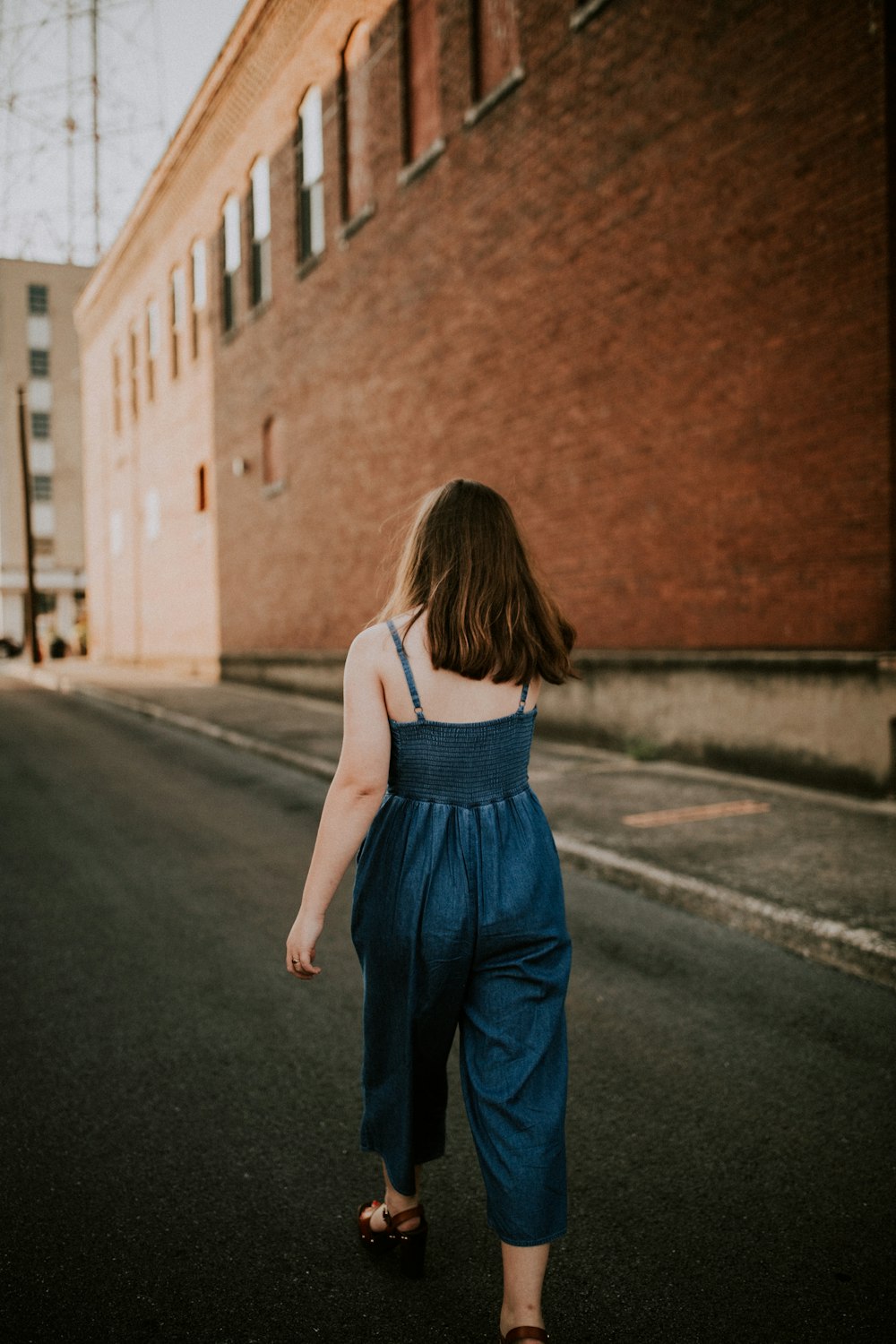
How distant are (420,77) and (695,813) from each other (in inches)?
450

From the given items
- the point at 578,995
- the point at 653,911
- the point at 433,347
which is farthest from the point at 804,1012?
the point at 433,347

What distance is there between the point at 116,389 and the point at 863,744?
1104 inches

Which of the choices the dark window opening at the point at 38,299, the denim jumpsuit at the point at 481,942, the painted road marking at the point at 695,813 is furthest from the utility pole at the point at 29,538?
the denim jumpsuit at the point at 481,942

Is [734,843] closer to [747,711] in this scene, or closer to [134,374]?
[747,711]

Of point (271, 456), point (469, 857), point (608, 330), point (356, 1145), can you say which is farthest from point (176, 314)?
point (469, 857)

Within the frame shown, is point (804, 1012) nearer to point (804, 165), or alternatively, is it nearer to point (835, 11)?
point (804, 165)

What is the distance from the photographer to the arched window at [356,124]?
49.3 ft

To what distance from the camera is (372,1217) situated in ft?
8.00

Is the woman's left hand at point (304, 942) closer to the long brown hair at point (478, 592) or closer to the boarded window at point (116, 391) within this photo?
the long brown hair at point (478, 592)

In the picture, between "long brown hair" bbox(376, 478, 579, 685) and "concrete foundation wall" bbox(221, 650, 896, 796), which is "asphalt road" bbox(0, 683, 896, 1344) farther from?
"concrete foundation wall" bbox(221, 650, 896, 796)

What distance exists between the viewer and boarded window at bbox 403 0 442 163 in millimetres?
13219

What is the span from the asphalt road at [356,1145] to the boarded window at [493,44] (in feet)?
34.5

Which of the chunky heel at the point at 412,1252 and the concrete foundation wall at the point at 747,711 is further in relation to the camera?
the concrete foundation wall at the point at 747,711

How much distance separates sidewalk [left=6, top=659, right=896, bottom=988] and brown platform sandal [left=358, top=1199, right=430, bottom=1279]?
2.64 meters
